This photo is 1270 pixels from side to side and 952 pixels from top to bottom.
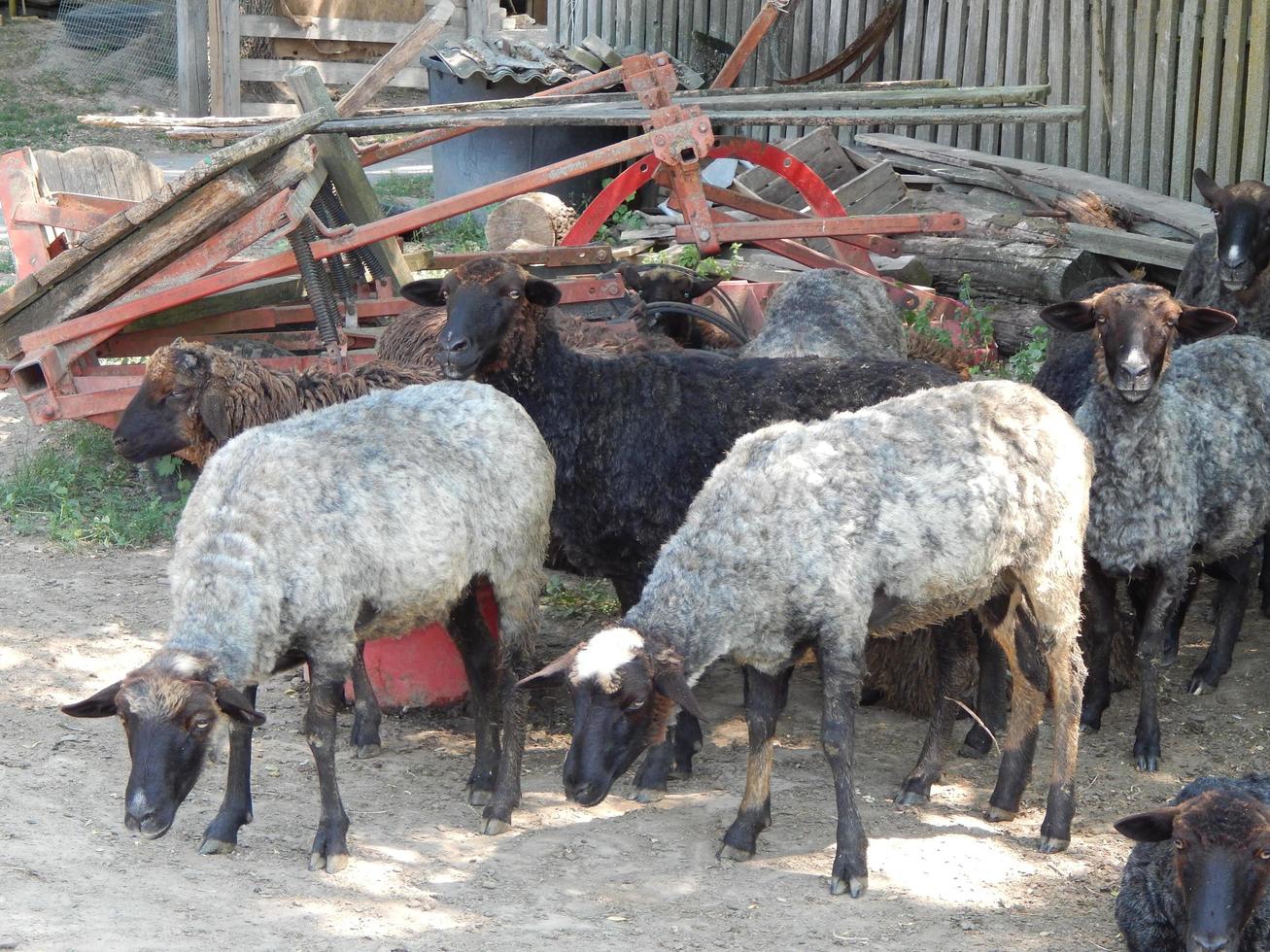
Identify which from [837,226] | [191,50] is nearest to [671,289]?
[837,226]

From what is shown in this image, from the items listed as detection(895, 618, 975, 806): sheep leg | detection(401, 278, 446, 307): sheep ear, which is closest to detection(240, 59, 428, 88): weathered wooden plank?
detection(401, 278, 446, 307): sheep ear

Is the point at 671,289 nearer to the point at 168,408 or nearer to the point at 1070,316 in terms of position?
the point at 1070,316

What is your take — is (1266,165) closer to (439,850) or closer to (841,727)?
(841,727)

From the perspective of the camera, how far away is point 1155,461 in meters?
6.04

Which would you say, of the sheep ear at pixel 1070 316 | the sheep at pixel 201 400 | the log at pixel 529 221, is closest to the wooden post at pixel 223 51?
the log at pixel 529 221

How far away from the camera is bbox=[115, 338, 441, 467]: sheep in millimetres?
6617

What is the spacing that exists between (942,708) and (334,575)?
2487 mm

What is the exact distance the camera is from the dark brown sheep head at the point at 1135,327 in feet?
19.1

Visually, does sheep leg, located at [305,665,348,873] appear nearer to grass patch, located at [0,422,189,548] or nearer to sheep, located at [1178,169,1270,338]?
grass patch, located at [0,422,189,548]

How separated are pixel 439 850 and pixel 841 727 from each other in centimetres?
149

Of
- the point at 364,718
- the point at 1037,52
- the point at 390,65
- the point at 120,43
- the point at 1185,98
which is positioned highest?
the point at 120,43

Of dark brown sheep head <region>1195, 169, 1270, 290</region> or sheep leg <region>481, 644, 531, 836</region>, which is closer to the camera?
sheep leg <region>481, 644, 531, 836</region>

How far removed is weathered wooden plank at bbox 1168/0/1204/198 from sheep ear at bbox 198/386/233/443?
24.6 ft

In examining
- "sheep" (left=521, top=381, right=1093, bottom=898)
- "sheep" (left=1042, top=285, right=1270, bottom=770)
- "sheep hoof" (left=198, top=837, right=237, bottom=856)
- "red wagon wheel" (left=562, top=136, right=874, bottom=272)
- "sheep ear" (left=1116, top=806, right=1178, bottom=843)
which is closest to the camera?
"sheep ear" (left=1116, top=806, right=1178, bottom=843)
